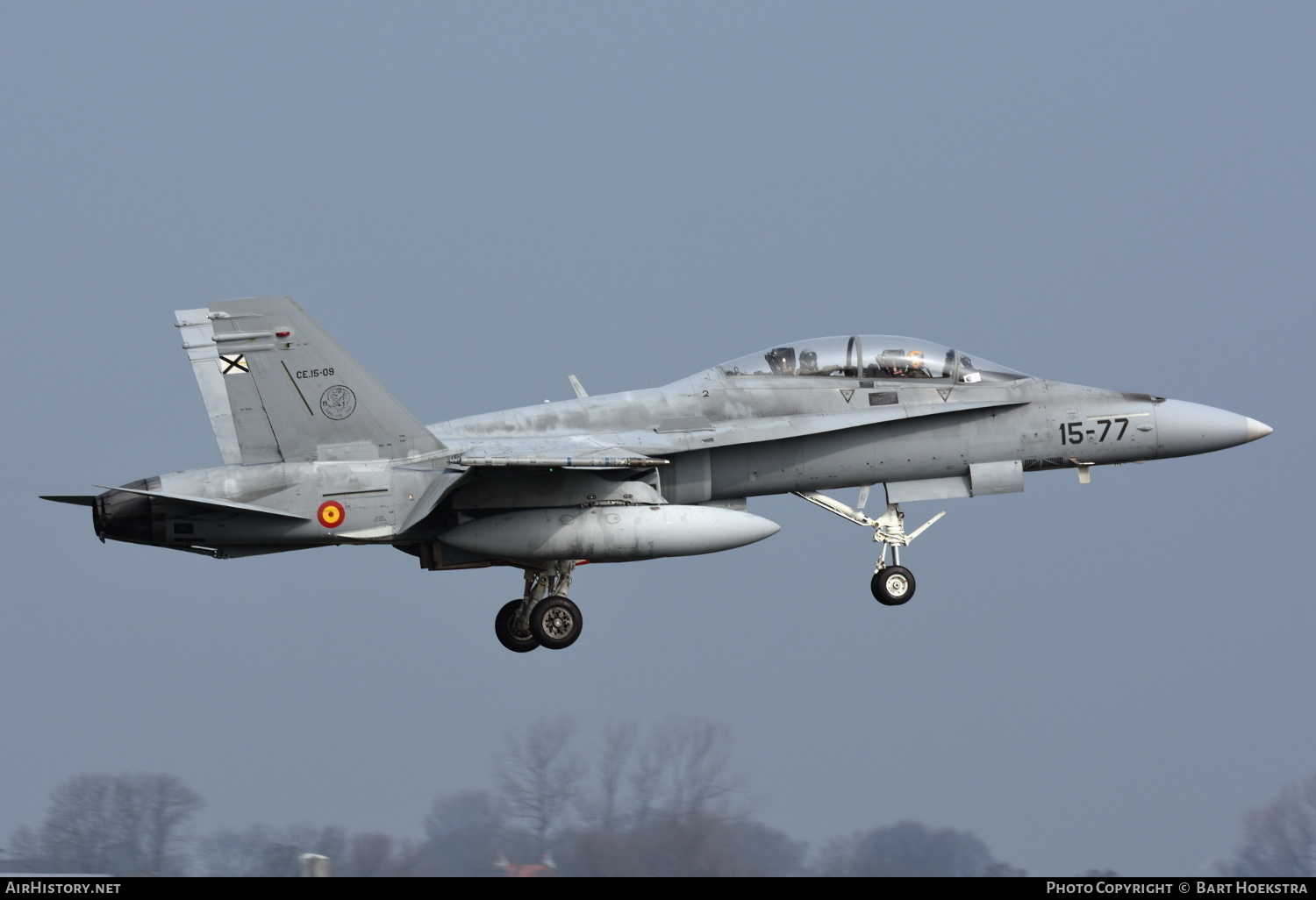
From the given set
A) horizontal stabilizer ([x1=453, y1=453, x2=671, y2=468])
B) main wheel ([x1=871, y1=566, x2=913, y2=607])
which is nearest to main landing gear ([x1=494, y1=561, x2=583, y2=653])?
horizontal stabilizer ([x1=453, y1=453, x2=671, y2=468])

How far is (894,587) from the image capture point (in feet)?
57.8

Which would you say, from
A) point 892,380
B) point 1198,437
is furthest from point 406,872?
point 1198,437

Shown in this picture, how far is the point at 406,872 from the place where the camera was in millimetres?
19453

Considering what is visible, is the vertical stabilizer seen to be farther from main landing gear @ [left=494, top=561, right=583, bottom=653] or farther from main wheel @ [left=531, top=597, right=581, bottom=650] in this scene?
main wheel @ [left=531, top=597, right=581, bottom=650]

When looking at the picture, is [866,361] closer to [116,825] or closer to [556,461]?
[556,461]

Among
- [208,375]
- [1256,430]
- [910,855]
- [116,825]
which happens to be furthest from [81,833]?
[1256,430]

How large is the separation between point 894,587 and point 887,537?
0.57 metres

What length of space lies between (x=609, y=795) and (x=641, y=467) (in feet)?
18.3

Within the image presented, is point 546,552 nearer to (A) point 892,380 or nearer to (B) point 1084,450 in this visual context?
(A) point 892,380

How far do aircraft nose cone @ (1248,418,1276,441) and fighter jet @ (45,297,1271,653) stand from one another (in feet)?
0.06

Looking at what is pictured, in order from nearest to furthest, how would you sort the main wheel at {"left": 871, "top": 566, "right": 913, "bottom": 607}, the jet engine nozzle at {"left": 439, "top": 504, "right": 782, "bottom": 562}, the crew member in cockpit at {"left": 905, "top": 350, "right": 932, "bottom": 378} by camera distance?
the jet engine nozzle at {"left": 439, "top": 504, "right": 782, "bottom": 562}, the crew member in cockpit at {"left": 905, "top": 350, "right": 932, "bottom": 378}, the main wheel at {"left": 871, "top": 566, "right": 913, "bottom": 607}

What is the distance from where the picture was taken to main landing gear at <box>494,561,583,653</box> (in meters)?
17.1

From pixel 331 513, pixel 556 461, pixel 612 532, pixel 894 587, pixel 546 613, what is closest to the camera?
pixel 556 461

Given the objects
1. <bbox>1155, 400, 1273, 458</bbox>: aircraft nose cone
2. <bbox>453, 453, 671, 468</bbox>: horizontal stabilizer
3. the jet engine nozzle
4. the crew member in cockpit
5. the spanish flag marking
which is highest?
the crew member in cockpit
